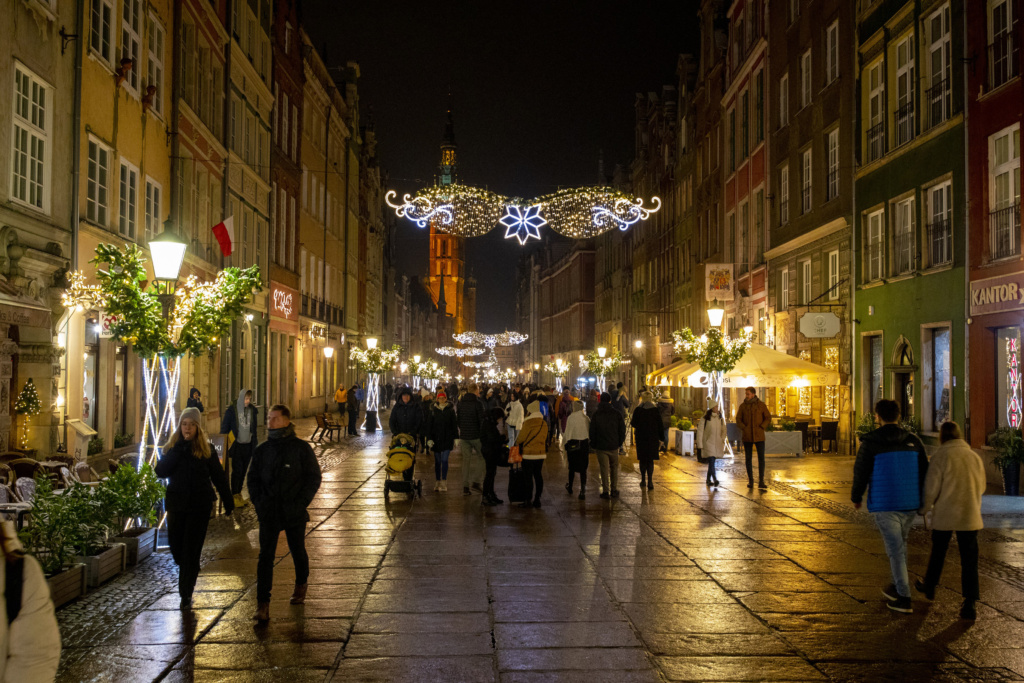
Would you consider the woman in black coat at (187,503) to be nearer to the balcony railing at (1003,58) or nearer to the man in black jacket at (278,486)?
the man in black jacket at (278,486)

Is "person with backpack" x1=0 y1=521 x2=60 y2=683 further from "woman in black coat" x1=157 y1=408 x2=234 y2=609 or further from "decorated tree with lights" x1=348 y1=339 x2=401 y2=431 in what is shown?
"decorated tree with lights" x1=348 y1=339 x2=401 y2=431

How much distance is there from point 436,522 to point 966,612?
24.2 feet

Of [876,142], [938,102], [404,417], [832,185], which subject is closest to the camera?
[404,417]

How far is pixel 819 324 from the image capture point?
26.6 meters

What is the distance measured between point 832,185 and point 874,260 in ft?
11.6

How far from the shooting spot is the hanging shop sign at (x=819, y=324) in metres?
26.5

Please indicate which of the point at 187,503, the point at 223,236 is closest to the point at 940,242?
the point at 223,236

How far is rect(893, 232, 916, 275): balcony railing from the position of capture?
77.8ft

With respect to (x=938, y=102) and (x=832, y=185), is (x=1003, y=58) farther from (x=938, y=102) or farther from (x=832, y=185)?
(x=832, y=185)

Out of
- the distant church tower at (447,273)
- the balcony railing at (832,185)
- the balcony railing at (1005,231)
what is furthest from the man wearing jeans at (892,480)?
the distant church tower at (447,273)

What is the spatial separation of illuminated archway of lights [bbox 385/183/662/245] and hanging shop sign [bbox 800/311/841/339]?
5.78 metres

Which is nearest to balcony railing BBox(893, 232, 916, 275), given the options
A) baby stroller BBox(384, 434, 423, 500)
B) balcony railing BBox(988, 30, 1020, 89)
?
balcony railing BBox(988, 30, 1020, 89)

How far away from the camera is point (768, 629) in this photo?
26.1 ft

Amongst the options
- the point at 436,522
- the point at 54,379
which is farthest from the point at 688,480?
the point at 54,379
